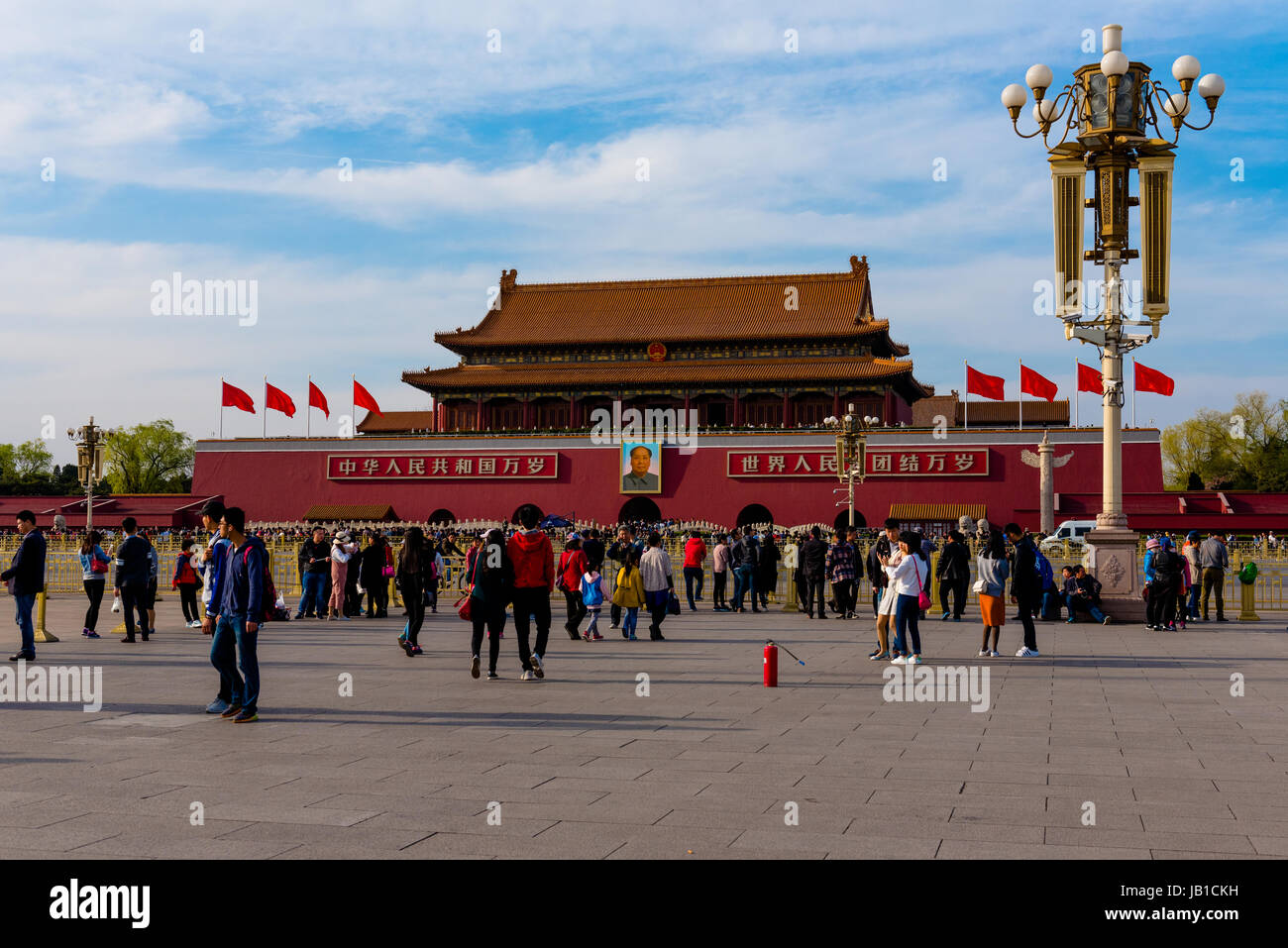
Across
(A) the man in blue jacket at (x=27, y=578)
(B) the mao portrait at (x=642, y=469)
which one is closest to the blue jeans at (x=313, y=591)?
(A) the man in blue jacket at (x=27, y=578)

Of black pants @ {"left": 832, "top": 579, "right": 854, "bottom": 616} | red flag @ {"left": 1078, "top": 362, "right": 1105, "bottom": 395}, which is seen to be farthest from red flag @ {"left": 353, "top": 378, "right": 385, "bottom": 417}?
black pants @ {"left": 832, "top": 579, "right": 854, "bottom": 616}

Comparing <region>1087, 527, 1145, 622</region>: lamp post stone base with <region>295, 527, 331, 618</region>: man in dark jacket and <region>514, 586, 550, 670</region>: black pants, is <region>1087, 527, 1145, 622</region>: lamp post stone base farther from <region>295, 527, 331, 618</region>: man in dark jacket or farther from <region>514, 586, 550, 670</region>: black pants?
<region>295, 527, 331, 618</region>: man in dark jacket

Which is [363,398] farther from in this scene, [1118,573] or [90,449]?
[1118,573]

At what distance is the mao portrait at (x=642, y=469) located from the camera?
39312 mm

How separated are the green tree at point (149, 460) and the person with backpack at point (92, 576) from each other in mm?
56630

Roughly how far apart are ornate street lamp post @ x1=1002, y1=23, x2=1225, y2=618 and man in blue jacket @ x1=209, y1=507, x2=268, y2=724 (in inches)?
473

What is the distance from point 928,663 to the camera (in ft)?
35.7

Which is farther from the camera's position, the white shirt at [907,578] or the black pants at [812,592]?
the black pants at [812,592]

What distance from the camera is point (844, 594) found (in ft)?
52.8

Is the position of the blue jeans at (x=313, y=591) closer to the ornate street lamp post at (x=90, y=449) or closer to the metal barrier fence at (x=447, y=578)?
the metal barrier fence at (x=447, y=578)

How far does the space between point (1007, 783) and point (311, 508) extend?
1514 inches

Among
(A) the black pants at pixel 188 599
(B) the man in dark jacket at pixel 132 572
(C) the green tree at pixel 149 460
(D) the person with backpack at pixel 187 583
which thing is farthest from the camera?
(C) the green tree at pixel 149 460

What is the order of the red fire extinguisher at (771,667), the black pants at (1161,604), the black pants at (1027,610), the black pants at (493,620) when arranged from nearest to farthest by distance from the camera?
the red fire extinguisher at (771,667)
the black pants at (493,620)
the black pants at (1027,610)
the black pants at (1161,604)
